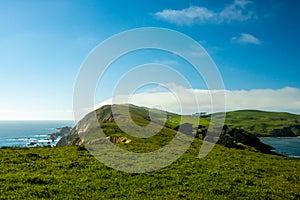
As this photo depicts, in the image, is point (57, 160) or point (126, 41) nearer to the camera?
point (57, 160)

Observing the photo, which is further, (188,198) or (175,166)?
(175,166)

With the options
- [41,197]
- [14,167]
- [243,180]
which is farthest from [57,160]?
[243,180]

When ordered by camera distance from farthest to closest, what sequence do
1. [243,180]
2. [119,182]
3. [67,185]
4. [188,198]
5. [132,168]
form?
[132,168] → [243,180] → [119,182] → [67,185] → [188,198]

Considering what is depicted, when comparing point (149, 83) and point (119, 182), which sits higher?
point (149, 83)

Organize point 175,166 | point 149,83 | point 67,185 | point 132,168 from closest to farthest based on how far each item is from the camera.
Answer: point 67,185
point 132,168
point 175,166
point 149,83

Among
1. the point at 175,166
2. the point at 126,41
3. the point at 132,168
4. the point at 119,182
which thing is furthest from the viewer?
the point at 126,41

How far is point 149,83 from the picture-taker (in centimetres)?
3944

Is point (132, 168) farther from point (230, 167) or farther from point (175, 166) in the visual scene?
point (230, 167)

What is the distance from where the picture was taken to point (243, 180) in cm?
2225

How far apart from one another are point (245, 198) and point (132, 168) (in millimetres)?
10027

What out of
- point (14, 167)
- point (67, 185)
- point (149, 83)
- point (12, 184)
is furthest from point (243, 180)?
point (149, 83)

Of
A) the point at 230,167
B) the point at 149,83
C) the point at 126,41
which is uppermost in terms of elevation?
the point at 126,41

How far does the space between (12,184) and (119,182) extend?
6.37 meters

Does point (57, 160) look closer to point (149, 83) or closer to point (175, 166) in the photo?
point (175, 166)
